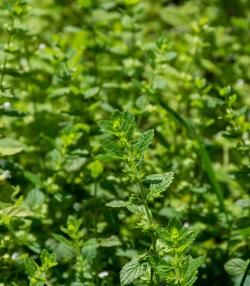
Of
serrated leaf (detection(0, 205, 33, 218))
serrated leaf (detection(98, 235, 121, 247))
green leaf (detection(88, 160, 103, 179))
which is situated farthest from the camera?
green leaf (detection(88, 160, 103, 179))

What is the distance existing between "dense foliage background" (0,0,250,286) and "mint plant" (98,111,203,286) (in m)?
0.24

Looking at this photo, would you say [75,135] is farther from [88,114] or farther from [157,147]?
[157,147]

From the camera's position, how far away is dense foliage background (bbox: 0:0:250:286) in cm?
192

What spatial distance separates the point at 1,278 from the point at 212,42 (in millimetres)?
1649

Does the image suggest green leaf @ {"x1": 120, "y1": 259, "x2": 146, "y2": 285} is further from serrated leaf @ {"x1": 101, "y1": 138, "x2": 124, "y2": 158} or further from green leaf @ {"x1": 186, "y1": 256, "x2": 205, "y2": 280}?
serrated leaf @ {"x1": 101, "y1": 138, "x2": 124, "y2": 158}

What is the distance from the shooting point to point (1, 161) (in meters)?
2.11

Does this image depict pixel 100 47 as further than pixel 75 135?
Yes

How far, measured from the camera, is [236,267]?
1.84 m

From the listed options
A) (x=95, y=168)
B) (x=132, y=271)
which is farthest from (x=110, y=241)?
A: (x=132, y=271)

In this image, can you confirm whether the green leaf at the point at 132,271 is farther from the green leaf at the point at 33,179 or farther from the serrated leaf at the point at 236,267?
the green leaf at the point at 33,179

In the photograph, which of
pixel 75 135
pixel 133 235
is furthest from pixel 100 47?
pixel 133 235

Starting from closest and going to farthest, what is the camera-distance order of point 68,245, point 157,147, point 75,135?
1. point 68,245
2. point 75,135
3. point 157,147

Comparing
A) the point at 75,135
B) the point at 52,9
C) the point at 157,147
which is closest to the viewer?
the point at 75,135

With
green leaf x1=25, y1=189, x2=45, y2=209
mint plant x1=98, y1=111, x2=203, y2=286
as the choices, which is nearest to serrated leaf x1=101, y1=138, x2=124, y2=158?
mint plant x1=98, y1=111, x2=203, y2=286
